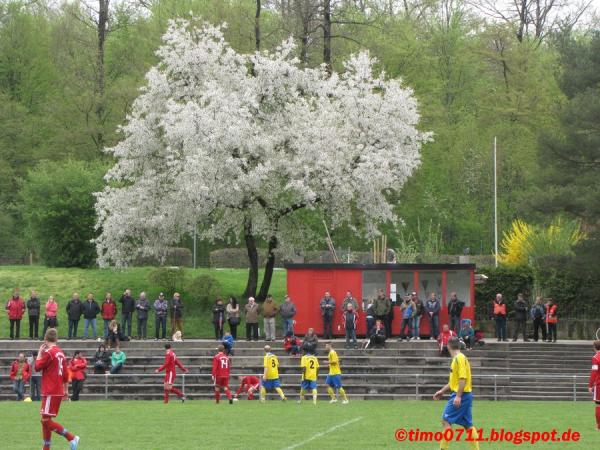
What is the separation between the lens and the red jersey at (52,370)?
60.6 ft

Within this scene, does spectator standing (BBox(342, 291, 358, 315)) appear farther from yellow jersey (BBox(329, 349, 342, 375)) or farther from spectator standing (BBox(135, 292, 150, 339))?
yellow jersey (BBox(329, 349, 342, 375))

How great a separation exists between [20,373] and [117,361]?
3220 mm

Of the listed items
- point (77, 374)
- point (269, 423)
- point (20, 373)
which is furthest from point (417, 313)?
point (269, 423)

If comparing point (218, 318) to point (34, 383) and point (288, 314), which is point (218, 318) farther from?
point (34, 383)

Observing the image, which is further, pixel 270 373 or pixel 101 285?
pixel 101 285

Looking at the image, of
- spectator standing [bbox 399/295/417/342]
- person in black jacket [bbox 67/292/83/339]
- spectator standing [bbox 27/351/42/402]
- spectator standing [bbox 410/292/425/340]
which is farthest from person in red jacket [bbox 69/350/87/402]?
spectator standing [bbox 410/292/425/340]

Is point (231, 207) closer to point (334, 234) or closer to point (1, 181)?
point (334, 234)

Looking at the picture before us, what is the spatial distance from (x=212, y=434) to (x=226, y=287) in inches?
1075

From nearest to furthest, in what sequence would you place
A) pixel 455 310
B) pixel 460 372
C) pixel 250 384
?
1. pixel 460 372
2. pixel 250 384
3. pixel 455 310

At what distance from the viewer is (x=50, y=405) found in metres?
18.3

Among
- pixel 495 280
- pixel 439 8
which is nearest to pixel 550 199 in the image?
pixel 495 280

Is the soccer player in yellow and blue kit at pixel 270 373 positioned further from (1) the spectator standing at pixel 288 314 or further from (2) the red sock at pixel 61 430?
(2) the red sock at pixel 61 430

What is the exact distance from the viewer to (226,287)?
49188 millimetres

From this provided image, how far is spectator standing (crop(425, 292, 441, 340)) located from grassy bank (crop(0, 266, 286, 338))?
8.74 meters
